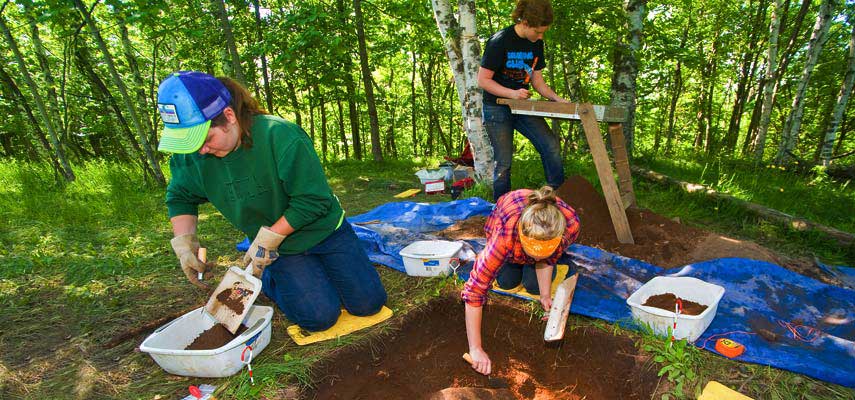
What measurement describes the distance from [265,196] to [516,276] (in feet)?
4.97

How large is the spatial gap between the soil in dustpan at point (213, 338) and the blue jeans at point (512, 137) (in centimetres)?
231

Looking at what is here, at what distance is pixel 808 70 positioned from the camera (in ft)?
18.5

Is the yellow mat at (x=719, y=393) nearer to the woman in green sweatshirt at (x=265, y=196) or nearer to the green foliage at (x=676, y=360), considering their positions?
the green foliage at (x=676, y=360)

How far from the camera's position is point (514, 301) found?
232cm

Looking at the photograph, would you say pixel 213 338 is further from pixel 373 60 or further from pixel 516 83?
A: pixel 373 60

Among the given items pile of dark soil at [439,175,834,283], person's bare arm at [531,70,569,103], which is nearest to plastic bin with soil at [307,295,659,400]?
pile of dark soil at [439,175,834,283]

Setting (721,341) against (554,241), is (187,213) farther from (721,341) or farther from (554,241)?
(721,341)

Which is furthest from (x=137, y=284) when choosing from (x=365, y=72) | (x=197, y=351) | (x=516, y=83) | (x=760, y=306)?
(x=365, y=72)

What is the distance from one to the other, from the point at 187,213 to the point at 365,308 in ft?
3.57

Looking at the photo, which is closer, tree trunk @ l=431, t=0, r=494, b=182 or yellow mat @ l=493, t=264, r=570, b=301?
yellow mat @ l=493, t=264, r=570, b=301

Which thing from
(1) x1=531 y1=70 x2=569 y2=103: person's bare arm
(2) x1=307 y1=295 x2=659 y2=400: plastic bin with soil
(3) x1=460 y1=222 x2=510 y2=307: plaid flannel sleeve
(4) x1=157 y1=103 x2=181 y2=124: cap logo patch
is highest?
(1) x1=531 y1=70 x2=569 y2=103: person's bare arm

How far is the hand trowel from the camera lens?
6.44 ft

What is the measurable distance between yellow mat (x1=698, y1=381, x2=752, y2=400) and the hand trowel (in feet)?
6.56

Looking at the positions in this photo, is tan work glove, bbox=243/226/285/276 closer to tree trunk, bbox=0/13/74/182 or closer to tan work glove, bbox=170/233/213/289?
tan work glove, bbox=170/233/213/289
